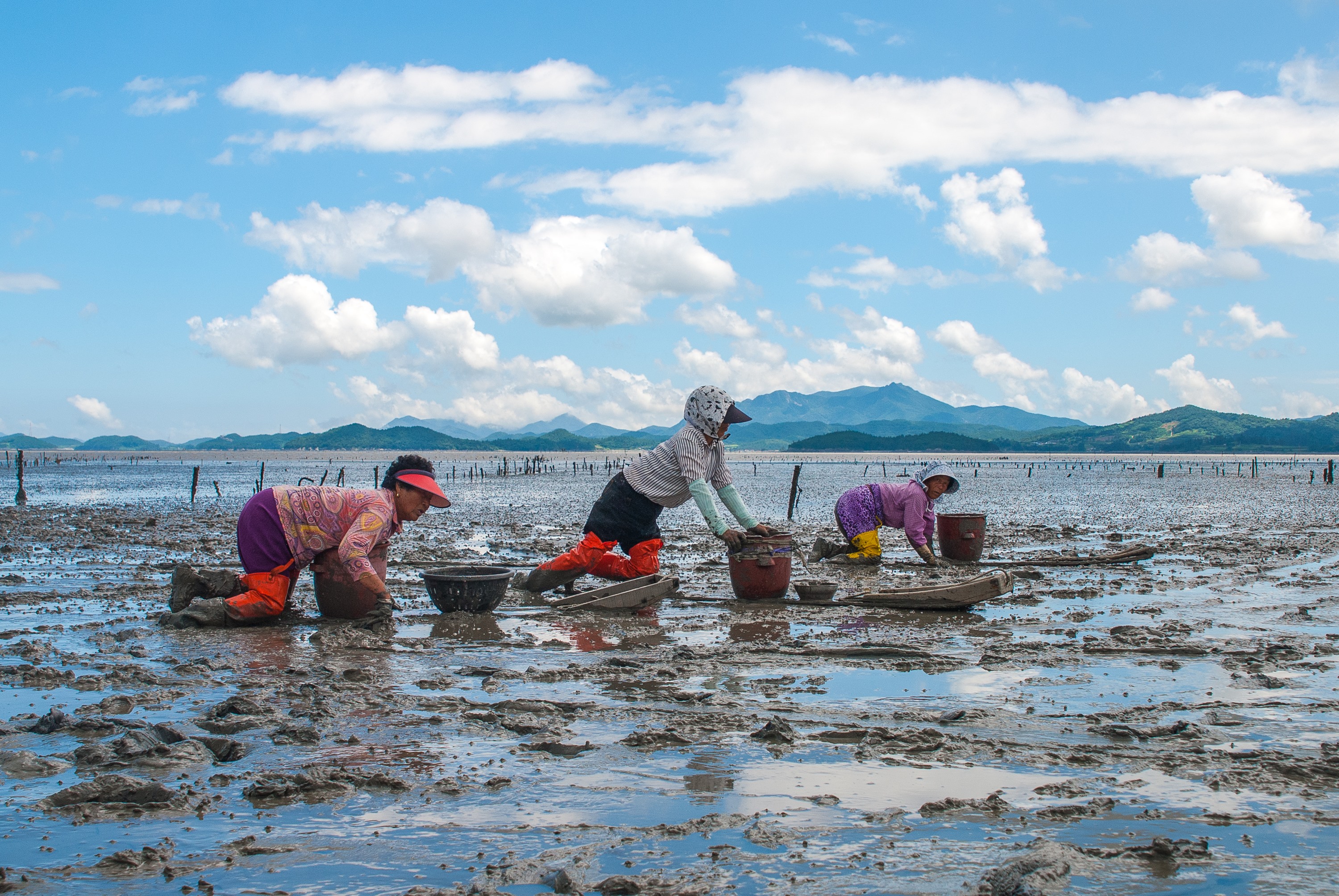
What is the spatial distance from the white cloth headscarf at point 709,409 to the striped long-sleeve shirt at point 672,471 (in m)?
0.10

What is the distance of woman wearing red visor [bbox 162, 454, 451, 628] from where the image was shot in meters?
7.39

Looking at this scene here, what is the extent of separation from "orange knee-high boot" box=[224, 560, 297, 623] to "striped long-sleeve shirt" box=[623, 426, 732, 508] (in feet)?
10.5

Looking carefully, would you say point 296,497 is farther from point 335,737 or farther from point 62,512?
point 62,512

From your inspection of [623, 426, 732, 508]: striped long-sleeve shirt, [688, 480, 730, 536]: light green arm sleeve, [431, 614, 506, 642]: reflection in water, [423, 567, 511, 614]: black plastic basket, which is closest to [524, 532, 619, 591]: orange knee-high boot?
[623, 426, 732, 508]: striped long-sleeve shirt

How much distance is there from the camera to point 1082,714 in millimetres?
4965

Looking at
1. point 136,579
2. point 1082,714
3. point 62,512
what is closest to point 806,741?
point 1082,714

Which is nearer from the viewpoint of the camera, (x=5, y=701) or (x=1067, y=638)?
(x=5, y=701)

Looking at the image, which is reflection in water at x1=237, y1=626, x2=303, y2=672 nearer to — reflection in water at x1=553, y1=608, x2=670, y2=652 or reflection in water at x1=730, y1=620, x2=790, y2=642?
reflection in water at x1=553, y1=608, x2=670, y2=652

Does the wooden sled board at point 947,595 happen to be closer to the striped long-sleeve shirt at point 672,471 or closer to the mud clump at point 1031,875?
the striped long-sleeve shirt at point 672,471

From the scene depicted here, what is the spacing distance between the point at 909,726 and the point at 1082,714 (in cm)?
100

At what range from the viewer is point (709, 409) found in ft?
28.2

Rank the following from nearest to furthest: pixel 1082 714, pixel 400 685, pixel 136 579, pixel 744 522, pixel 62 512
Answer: pixel 1082 714
pixel 400 685
pixel 744 522
pixel 136 579
pixel 62 512

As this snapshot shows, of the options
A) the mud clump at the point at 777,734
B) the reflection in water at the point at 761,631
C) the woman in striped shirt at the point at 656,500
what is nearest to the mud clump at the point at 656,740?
the mud clump at the point at 777,734

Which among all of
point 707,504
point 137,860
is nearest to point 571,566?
point 707,504
